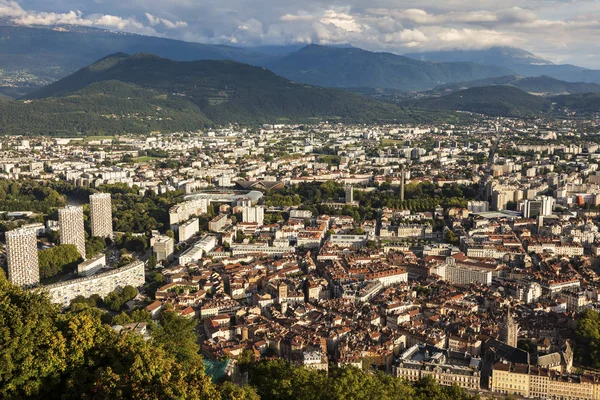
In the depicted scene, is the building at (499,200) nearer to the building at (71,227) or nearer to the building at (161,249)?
the building at (161,249)

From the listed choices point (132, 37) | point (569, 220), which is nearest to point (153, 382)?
point (569, 220)

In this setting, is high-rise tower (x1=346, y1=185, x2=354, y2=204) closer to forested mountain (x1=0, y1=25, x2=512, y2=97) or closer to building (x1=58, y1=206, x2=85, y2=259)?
building (x1=58, y1=206, x2=85, y2=259)

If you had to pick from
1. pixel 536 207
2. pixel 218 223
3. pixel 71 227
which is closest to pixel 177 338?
pixel 71 227

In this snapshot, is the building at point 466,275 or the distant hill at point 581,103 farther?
the distant hill at point 581,103

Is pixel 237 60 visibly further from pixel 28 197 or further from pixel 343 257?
pixel 343 257

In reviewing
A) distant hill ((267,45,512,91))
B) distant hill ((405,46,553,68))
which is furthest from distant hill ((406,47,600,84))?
distant hill ((267,45,512,91))

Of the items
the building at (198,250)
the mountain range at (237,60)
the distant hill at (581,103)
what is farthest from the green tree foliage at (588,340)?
the mountain range at (237,60)
